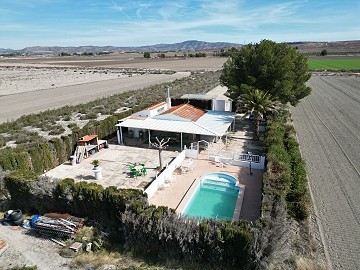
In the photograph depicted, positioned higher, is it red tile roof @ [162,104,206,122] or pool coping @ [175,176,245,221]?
red tile roof @ [162,104,206,122]

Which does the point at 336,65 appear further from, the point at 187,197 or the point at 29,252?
the point at 29,252

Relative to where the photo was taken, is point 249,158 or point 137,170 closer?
point 137,170

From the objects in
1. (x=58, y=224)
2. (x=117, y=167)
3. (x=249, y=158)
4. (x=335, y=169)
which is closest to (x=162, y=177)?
A: (x=117, y=167)

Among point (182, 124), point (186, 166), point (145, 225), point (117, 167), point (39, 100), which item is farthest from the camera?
point (39, 100)

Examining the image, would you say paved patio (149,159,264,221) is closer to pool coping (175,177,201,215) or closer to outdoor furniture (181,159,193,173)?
pool coping (175,177,201,215)

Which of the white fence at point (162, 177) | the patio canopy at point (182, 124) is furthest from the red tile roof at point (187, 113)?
the white fence at point (162, 177)

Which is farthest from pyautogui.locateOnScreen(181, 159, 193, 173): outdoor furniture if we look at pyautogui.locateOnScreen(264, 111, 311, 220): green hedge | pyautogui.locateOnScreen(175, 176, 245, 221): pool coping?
pyautogui.locateOnScreen(264, 111, 311, 220): green hedge

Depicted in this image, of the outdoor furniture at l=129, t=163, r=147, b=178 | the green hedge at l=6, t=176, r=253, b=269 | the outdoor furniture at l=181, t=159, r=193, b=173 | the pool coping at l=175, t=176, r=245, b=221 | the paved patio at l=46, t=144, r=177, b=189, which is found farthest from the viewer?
the outdoor furniture at l=181, t=159, r=193, b=173
